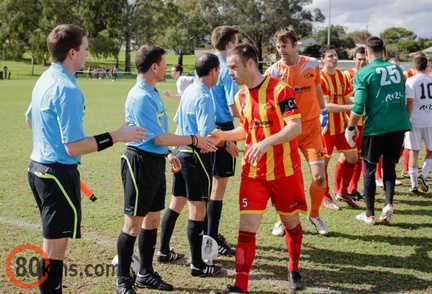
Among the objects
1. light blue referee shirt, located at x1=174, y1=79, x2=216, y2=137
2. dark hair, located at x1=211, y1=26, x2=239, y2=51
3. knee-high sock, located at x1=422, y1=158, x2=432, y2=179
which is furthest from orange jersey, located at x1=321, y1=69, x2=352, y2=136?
light blue referee shirt, located at x1=174, y1=79, x2=216, y2=137

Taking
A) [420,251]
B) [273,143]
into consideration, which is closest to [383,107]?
[420,251]

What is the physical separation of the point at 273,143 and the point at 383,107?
2950 mm

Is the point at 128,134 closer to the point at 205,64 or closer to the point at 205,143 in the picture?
the point at 205,143

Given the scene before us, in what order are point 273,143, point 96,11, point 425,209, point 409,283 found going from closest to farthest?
point 273,143 → point 409,283 → point 425,209 → point 96,11

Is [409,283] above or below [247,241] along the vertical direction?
below

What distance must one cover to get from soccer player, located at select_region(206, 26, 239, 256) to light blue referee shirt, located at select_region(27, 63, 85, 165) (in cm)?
217

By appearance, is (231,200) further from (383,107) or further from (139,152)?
(139,152)

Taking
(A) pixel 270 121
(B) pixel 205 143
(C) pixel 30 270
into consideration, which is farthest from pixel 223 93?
(C) pixel 30 270

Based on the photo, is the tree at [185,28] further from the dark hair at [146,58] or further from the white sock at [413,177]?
the dark hair at [146,58]

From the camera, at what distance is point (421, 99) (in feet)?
26.7

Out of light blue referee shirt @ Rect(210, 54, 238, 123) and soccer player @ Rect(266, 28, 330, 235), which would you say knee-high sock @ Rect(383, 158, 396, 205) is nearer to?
soccer player @ Rect(266, 28, 330, 235)

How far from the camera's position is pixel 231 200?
7.58 metres

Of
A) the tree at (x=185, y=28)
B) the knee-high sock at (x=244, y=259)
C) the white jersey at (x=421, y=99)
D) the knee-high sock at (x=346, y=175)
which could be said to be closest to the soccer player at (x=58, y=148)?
the knee-high sock at (x=244, y=259)

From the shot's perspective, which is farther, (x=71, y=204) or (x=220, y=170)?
(x=220, y=170)
